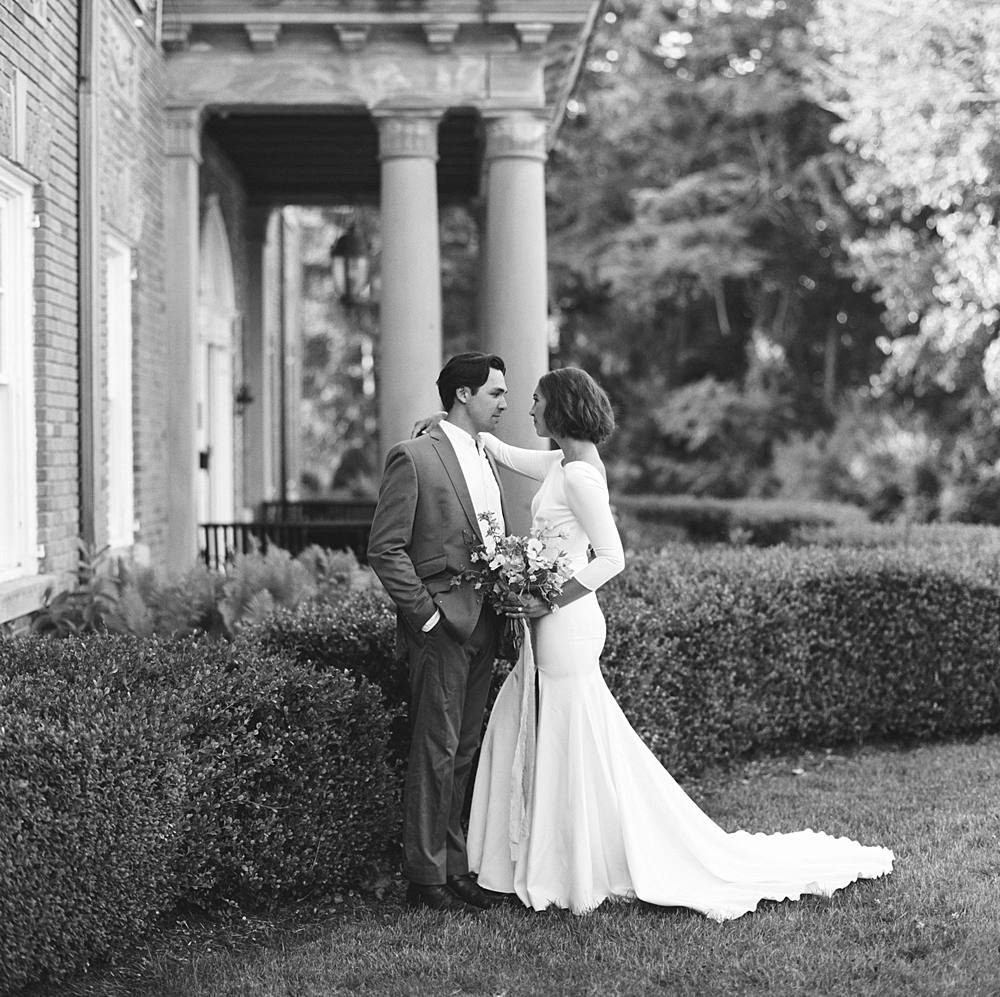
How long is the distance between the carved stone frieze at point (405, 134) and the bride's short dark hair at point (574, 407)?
4989mm

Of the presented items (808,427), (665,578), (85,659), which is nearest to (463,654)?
(85,659)

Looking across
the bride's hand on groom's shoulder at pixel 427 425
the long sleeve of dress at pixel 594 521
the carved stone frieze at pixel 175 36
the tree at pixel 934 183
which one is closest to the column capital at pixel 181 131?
the carved stone frieze at pixel 175 36

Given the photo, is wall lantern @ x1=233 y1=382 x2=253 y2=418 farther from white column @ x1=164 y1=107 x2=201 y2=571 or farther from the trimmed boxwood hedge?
the trimmed boxwood hedge

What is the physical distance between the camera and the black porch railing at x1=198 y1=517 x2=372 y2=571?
34.7ft

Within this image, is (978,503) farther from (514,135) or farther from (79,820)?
(79,820)

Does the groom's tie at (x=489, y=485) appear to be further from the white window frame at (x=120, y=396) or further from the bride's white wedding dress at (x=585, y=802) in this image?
the white window frame at (x=120, y=396)

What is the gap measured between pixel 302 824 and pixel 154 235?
539 centimetres

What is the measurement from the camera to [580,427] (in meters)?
4.89

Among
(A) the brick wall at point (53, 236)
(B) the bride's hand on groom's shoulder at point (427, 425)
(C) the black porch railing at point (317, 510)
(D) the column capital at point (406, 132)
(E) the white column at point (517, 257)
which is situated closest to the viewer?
(B) the bride's hand on groom's shoulder at point (427, 425)

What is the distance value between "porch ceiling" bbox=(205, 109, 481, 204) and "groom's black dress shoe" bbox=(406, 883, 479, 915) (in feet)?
21.3

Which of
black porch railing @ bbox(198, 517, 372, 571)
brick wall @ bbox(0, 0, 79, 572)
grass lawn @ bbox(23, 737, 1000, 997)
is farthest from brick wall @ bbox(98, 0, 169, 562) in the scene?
grass lawn @ bbox(23, 737, 1000, 997)

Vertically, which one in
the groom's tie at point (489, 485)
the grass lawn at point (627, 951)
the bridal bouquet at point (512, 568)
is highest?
the groom's tie at point (489, 485)

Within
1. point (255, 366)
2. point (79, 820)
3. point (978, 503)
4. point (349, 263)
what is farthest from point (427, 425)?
point (978, 503)

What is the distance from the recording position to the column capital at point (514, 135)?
9586 mm
